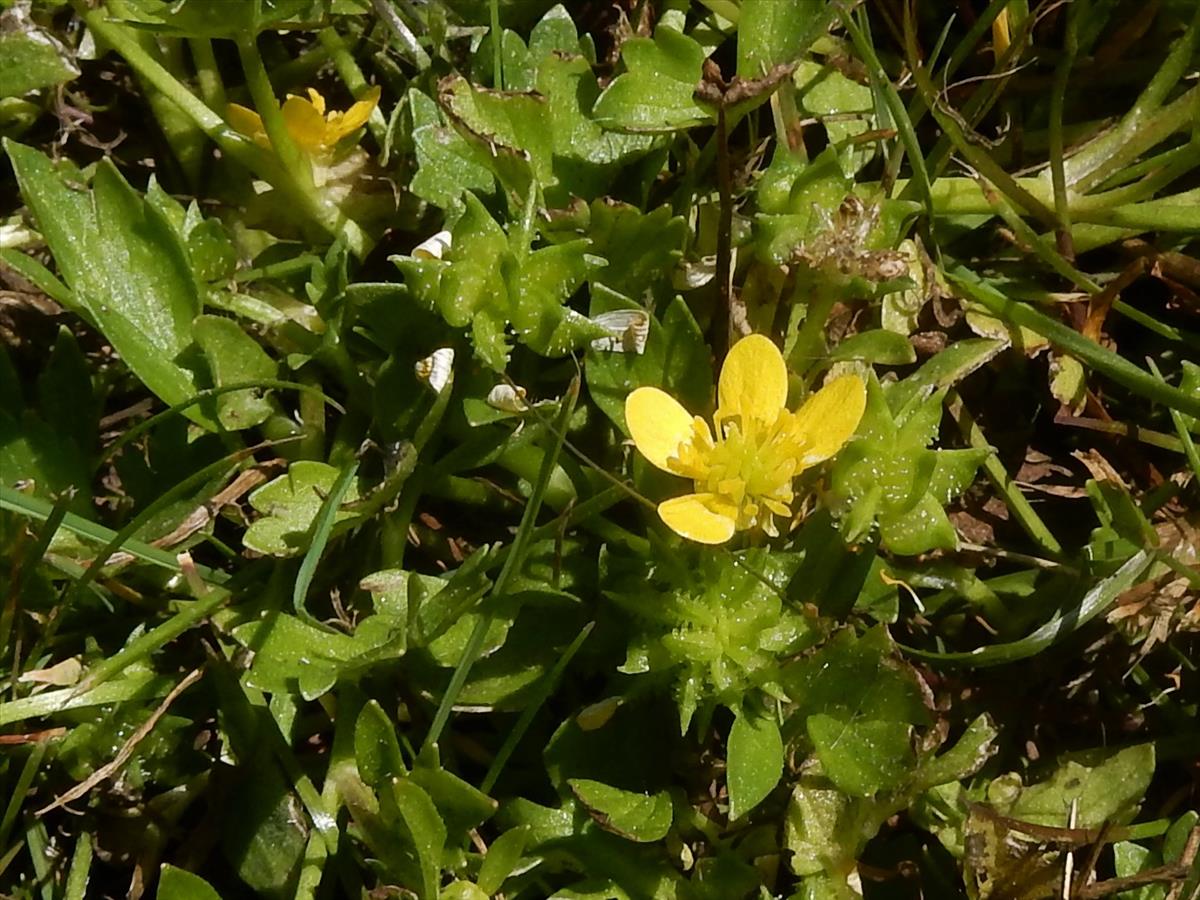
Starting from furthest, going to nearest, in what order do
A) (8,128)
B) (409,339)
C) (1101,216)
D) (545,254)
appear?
1. (8,128)
2. (1101,216)
3. (409,339)
4. (545,254)

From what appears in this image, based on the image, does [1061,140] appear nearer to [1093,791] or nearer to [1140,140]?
[1140,140]

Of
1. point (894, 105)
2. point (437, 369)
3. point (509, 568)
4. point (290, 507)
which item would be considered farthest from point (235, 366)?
point (894, 105)

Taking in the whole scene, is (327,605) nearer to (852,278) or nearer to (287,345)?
(287,345)

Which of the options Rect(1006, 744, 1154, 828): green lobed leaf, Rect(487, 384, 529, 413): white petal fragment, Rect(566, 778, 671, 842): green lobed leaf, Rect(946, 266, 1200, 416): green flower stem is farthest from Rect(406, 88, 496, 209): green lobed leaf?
Rect(1006, 744, 1154, 828): green lobed leaf

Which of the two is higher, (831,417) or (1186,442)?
(831,417)

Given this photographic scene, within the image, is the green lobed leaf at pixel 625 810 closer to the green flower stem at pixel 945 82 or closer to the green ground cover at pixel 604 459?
the green ground cover at pixel 604 459

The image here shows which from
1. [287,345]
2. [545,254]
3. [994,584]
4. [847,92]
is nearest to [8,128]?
[287,345]

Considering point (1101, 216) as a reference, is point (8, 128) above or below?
above
